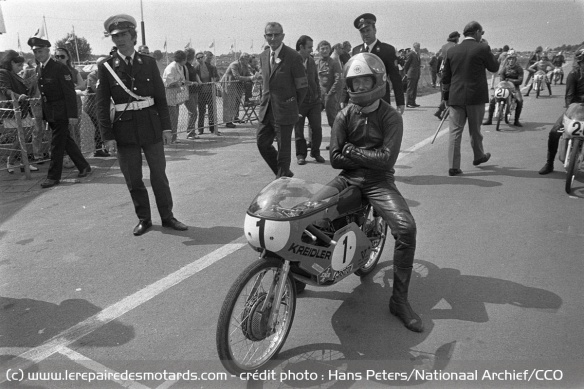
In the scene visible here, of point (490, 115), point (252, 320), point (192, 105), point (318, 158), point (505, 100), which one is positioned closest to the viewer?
point (252, 320)

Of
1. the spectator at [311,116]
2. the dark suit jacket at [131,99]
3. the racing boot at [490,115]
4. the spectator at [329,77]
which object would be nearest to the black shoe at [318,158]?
the spectator at [311,116]

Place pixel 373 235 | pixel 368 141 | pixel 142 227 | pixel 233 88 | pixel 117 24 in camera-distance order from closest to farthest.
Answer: pixel 368 141
pixel 373 235
pixel 117 24
pixel 142 227
pixel 233 88

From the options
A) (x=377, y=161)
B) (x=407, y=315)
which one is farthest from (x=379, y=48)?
(x=407, y=315)

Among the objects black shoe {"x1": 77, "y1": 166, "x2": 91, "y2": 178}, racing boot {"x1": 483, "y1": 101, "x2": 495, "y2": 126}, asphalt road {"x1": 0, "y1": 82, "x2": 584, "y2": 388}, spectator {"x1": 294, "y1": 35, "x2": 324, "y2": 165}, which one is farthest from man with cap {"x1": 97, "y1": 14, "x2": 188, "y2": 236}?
racing boot {"x1": 483, "y1": 101, "x2": 495, "y2": 126}

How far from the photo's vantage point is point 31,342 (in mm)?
3494

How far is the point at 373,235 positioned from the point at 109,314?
7.15 feet

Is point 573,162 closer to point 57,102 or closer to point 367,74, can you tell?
point 367,74

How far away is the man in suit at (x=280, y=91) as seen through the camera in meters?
6.82

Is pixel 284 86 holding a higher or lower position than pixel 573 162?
higher

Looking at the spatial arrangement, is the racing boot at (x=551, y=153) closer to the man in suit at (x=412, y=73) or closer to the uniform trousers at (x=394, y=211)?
the uniform trousers at (x=394, y=211)

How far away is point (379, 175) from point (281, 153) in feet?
10.5

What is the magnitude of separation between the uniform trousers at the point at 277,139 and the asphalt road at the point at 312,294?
0.56 metres

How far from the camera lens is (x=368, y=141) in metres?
3.96

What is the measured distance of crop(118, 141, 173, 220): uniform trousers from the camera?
553 cm
